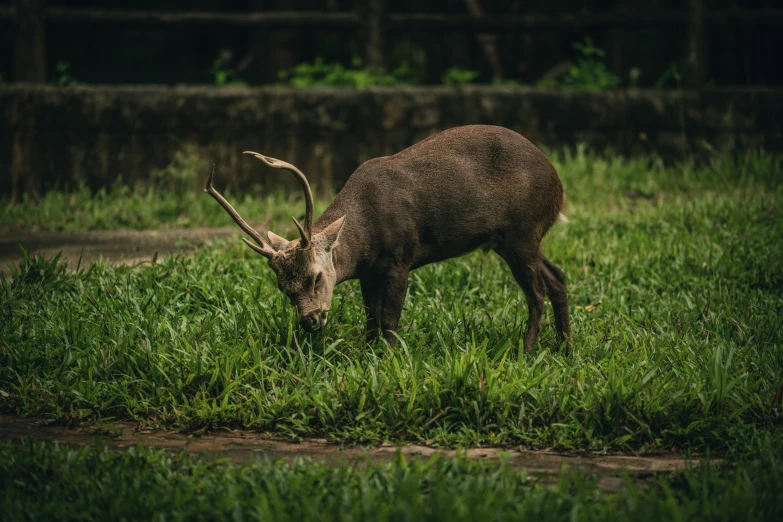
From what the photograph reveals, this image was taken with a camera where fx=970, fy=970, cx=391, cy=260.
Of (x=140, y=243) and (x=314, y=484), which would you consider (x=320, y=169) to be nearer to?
(x=140, y=243)

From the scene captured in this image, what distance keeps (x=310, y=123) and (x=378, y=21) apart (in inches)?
46.5

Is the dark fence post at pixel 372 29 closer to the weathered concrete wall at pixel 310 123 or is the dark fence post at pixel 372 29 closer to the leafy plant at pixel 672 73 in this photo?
the weathered concrete wall at pixel 310 123

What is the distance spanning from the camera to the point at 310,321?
4297 millimetres

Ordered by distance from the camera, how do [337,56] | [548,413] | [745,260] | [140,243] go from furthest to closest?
[337,56] < [140,243] < [745,260] < [548,413]

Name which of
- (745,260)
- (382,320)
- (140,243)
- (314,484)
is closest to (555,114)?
(745,260)

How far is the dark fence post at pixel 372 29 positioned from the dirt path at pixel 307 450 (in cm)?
541

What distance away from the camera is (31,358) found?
4582 mm

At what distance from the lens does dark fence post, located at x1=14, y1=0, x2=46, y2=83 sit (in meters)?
8.40

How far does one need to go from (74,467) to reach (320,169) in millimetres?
5166

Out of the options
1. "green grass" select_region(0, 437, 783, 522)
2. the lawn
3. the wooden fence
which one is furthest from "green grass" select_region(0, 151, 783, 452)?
the wooden fence

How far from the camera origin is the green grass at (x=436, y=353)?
13.1 feet

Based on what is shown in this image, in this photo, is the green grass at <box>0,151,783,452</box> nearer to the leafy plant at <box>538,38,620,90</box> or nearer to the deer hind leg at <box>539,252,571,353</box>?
the deer hind leg at <box>539,252,571,353</box>

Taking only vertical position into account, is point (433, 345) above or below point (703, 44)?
below

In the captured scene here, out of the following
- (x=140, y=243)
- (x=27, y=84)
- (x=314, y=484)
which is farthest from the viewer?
(x=27, y=84)
